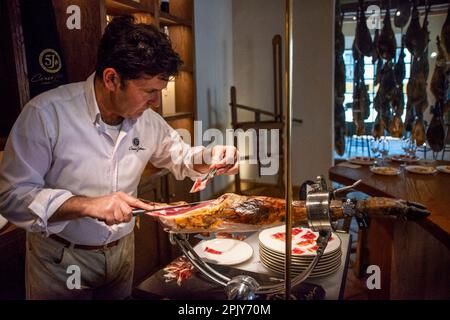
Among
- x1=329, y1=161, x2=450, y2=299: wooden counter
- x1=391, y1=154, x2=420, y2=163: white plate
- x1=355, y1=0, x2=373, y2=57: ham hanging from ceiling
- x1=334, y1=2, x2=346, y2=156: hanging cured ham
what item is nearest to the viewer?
x1=329, y1=161, x2=450, y2=299: wooden counter

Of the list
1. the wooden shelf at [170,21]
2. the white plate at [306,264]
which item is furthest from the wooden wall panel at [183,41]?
the white plate at [306,264]

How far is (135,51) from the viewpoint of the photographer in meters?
1.09

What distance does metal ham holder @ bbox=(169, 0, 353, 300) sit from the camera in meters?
0.51

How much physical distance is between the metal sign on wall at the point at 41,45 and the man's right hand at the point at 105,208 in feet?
3.07

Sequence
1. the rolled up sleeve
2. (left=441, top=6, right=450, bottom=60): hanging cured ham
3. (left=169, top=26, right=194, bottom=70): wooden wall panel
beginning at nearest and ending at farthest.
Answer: the rolled up sleeve → (left=441, top=6, right=450, bottom=60): hanging cured ham → (left=169, top=26, right=194, bottom=70): wooden wall panel

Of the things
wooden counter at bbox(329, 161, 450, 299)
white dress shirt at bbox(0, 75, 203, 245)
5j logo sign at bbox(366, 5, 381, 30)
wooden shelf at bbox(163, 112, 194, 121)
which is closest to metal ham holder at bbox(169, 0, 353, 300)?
white dress shirt at bbox(0, 75, 203, 245)

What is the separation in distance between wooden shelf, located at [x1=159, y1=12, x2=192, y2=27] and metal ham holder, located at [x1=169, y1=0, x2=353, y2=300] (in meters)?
2.16

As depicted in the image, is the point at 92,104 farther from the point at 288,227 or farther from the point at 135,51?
the point at 288,227

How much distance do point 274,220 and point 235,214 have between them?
11 cm

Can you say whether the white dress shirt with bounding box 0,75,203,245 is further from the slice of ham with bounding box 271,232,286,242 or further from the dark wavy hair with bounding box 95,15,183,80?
the slice of ham with bounding box 271,232,286,242

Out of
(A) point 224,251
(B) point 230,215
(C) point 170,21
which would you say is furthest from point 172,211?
(C) point 170,21

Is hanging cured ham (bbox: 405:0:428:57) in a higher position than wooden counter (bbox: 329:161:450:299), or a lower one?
higher

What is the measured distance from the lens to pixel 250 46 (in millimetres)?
4820
